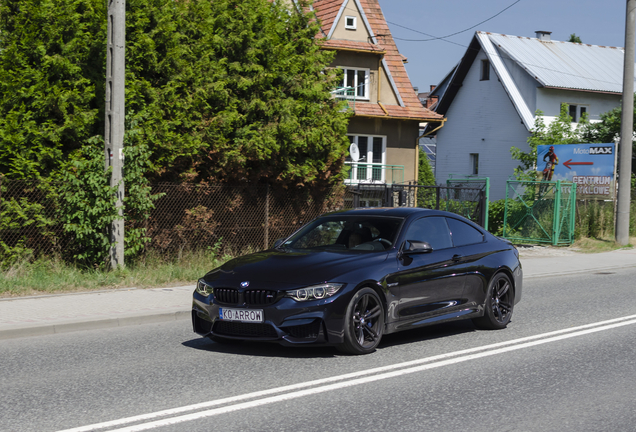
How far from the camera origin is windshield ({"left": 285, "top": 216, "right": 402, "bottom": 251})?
812 cm

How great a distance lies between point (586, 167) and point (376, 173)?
35.9ft

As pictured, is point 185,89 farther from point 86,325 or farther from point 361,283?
point 361,283

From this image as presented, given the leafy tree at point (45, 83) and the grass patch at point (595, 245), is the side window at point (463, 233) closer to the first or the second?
the leafy tree at point (45, 83)

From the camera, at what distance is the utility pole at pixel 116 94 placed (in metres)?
12.0

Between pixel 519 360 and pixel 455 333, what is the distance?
1.60 meters

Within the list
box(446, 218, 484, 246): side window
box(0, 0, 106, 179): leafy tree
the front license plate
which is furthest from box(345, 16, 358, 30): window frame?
the front license plate

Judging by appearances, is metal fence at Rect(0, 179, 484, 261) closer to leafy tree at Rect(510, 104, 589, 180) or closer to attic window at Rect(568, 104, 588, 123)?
leafy tree at Rect(510, 104, 589, 180)

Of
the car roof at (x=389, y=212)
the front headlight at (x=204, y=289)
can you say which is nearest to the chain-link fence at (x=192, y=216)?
the car roof at (x=389, y=212)

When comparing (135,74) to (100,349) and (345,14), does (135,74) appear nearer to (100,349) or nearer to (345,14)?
(100,349)

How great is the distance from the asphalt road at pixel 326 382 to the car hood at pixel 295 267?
2.46 feet

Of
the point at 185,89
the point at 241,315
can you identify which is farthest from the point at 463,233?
the point at 185,89

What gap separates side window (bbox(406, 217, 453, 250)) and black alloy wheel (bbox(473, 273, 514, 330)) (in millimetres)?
851

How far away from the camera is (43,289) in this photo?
1123 cm

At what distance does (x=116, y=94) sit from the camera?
473 inches
